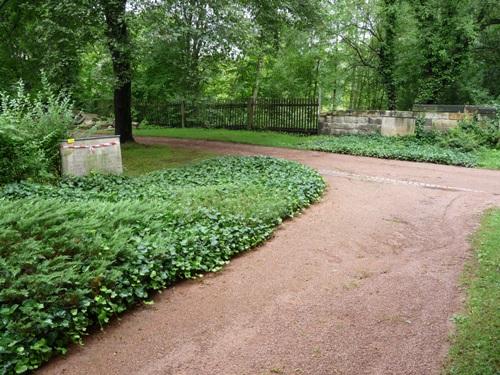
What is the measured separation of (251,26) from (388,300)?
8.59 meters

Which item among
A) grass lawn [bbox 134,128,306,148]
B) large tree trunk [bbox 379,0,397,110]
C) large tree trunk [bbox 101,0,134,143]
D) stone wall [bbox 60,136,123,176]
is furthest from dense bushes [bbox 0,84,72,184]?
large tree trunk [bbox 379,0,397,110]

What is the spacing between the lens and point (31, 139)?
686cm

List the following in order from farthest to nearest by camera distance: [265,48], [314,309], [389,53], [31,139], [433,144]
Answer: [389,53], [265,48], [433,144], [31,139], [314,309]

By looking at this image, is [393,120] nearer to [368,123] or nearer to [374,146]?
[368,123]

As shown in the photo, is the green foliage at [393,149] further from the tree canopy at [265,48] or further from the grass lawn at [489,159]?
the tree canopy at [265,48]

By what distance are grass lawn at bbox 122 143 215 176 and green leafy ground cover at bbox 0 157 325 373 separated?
2.89 meters

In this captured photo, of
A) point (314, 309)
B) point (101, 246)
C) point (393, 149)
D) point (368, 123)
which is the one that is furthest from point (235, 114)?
point (314, 309)

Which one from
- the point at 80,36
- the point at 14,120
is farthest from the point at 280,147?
the point at 14,120

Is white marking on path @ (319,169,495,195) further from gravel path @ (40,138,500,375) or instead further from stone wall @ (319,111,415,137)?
stone wall @ (319,111,415,137)

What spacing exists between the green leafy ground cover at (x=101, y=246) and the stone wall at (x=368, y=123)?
8.13 m

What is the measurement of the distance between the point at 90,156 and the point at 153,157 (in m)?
3.03

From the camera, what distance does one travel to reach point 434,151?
35.6ft

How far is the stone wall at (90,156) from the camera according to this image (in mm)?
7410

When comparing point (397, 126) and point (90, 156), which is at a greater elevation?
point (397, 126)
